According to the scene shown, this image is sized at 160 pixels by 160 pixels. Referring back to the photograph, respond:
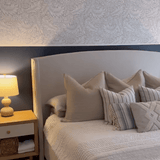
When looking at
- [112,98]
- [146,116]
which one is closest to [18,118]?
[112,98]

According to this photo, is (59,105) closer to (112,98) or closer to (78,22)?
(112,98)

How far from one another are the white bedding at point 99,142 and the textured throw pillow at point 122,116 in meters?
0.06

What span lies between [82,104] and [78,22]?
44.3 inches

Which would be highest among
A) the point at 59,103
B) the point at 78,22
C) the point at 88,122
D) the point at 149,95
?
the point at 78,22

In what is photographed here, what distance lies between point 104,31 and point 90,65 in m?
0.54

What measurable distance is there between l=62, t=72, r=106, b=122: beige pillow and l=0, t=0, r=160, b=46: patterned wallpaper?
745 millimetres

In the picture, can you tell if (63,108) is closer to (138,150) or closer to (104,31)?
(138,150)

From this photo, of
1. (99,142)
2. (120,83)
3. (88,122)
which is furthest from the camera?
(120,83)

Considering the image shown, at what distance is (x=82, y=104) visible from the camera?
218 cm

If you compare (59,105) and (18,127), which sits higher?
(59,105)

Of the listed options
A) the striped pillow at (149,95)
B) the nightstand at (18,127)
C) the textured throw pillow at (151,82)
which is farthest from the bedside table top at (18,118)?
the textured throw pillow at (151,82)

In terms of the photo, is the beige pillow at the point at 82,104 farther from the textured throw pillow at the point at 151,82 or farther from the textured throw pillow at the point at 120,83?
Result: the textured throw pillow at the point at 151,82

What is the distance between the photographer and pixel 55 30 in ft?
8.68

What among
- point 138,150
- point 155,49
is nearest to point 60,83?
point 138,150
